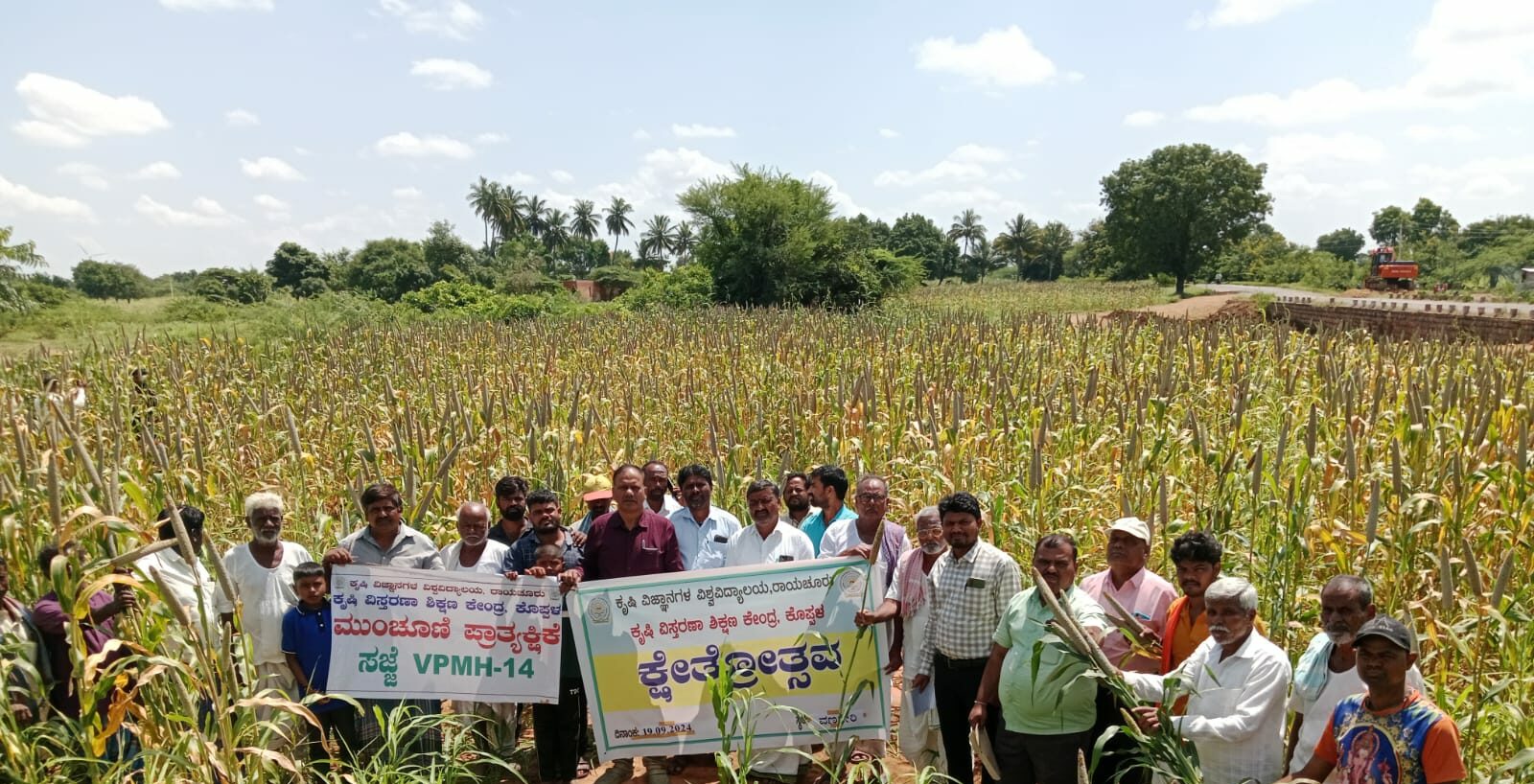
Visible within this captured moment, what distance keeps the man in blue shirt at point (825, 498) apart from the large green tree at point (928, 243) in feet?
233

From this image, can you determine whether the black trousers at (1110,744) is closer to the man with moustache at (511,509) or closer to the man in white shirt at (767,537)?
the man in white shirt at (767,537)

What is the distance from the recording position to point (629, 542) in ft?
13.8

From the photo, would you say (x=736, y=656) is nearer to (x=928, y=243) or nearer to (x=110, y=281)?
(x=110, y=281)

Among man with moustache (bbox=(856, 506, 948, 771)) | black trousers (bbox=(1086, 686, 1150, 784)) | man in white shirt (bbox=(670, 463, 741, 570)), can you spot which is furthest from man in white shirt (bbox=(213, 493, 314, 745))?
black trousers (bbox=(1086, 686, 1150, 784))

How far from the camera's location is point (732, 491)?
19.1ft

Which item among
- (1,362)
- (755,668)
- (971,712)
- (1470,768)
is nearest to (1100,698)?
(971,712)

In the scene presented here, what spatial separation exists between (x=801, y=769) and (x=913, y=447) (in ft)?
10.1

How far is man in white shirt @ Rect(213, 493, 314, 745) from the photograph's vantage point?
12.4 ft

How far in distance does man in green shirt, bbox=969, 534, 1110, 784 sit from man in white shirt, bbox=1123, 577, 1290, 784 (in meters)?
0.35

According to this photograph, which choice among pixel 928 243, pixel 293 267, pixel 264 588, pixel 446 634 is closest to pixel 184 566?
pixel 264 588

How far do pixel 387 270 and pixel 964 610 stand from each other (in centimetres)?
4887

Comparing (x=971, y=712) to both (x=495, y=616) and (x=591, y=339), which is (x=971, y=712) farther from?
(x=591, y=339)

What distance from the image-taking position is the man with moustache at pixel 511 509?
4367 millimetres

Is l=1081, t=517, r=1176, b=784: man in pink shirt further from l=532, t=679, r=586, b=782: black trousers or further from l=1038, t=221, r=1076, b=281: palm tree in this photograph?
l=1038, t=221, r=1076, b=281: palm tree
